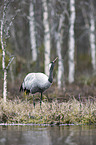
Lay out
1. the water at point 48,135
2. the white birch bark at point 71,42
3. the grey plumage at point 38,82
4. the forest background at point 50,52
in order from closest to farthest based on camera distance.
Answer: the water at point 48,135, the grey plumage at point 38,82, the forest background at point 50,52, the white birch bark at point 71,42

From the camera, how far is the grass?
415 inches

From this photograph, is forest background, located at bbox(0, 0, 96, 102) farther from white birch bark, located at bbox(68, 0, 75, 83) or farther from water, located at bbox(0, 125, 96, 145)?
water, located at bbox(0, 125, 96, 145)

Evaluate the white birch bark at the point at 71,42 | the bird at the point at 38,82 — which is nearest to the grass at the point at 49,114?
the bird at the point at 38,82

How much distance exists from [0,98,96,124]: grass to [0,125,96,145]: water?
2.51ft

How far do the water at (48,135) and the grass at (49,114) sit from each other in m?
0.76

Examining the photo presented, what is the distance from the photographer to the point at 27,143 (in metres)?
7.17

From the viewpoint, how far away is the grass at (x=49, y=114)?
1054 cm

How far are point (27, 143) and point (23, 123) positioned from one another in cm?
331

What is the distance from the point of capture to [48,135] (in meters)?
8.24

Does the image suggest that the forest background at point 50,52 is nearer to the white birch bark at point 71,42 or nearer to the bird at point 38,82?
the white birch bark at point 71,42

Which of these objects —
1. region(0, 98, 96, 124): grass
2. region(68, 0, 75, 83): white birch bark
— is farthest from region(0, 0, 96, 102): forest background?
region(0, 98, 96, 124): grass

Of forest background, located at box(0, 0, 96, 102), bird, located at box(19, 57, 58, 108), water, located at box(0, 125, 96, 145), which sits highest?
forest background, located at box(0, 0, 96, 102)

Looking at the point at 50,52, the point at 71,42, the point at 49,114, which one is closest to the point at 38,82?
the point at 49,114

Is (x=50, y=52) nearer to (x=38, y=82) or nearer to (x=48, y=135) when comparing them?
(x=38, y=82)
